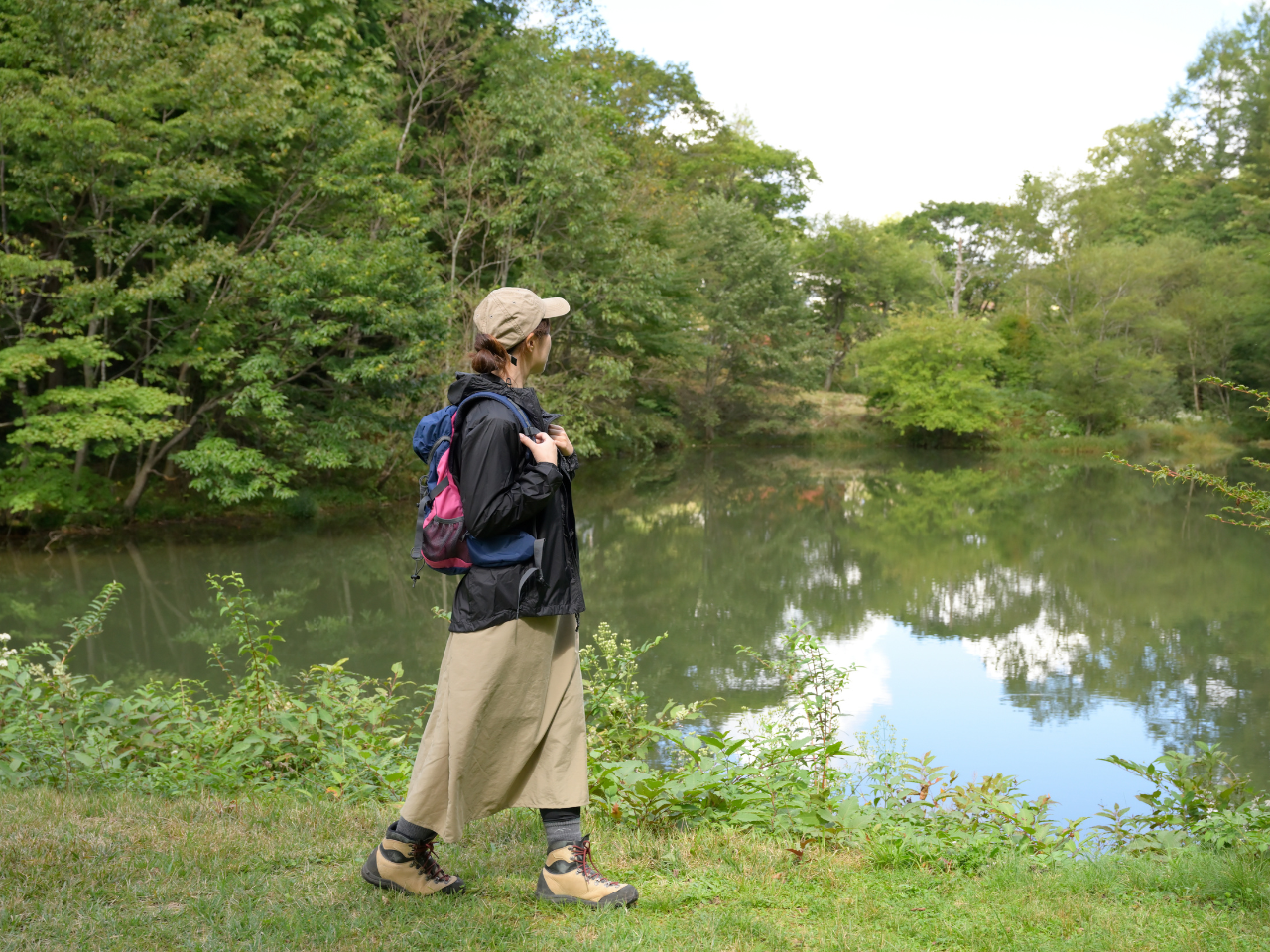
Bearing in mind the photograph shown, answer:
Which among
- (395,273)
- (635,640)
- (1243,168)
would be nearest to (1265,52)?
(1243,168)

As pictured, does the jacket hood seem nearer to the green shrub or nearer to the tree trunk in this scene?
the green shrub

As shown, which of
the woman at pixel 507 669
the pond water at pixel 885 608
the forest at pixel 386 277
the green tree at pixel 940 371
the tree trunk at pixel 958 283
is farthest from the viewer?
the tree trunk at pixel 958 283

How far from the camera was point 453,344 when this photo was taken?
645 inches

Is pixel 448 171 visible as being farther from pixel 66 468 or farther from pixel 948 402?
pixel 948 402

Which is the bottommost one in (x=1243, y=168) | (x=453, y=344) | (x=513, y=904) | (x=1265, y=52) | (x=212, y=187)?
(x=513, y=904)

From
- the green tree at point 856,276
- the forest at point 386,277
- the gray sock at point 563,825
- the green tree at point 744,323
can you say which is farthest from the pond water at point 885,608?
the green tree at point 856,276

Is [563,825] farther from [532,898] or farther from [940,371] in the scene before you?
[940,371]

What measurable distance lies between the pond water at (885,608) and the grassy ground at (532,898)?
2.49 meters

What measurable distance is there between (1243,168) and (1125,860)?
151ft

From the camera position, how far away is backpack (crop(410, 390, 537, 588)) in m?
2.53

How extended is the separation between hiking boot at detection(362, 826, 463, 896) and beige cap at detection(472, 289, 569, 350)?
4.42 feet

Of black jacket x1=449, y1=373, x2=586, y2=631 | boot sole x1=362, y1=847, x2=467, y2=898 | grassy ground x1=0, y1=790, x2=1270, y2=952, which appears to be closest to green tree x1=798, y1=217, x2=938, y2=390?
grassy ground x1=0, y1=790, x2=1270, y2=952

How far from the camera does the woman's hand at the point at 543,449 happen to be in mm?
2527

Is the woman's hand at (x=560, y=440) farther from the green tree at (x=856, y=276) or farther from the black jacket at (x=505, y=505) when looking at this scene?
the green tree at (x=856, y=276)
